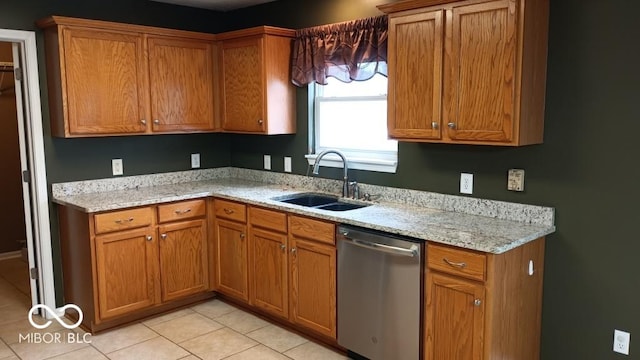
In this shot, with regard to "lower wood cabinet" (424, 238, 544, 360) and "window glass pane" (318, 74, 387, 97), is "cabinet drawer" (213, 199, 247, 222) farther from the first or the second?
"lower wood cabinet" (424, 238, 544, 360)

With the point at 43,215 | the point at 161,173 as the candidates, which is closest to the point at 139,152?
the point at 161,173

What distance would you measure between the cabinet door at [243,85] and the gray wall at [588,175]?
6.15ft

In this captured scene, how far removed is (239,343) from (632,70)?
2.77 m

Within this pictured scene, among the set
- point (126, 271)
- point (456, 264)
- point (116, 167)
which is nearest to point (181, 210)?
point (126, 271)

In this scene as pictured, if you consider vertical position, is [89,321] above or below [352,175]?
below

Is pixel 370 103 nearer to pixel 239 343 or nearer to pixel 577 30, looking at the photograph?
pixel 577 30

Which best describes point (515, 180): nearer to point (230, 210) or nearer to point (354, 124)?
point (354, 124)

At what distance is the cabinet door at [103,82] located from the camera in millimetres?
3703

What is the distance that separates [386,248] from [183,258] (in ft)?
6.17

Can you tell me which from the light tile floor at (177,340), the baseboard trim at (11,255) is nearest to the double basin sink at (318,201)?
the light tile floor at (177,340)

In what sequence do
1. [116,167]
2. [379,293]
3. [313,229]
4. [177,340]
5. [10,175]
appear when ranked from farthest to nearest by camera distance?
[10,175] < [116,167] < [177,340] < [313,229] < [379,293]

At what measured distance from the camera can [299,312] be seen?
356 cm

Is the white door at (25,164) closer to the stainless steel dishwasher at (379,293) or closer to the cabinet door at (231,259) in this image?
the cabinet door at (231,259)

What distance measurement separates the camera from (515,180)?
2.98m
